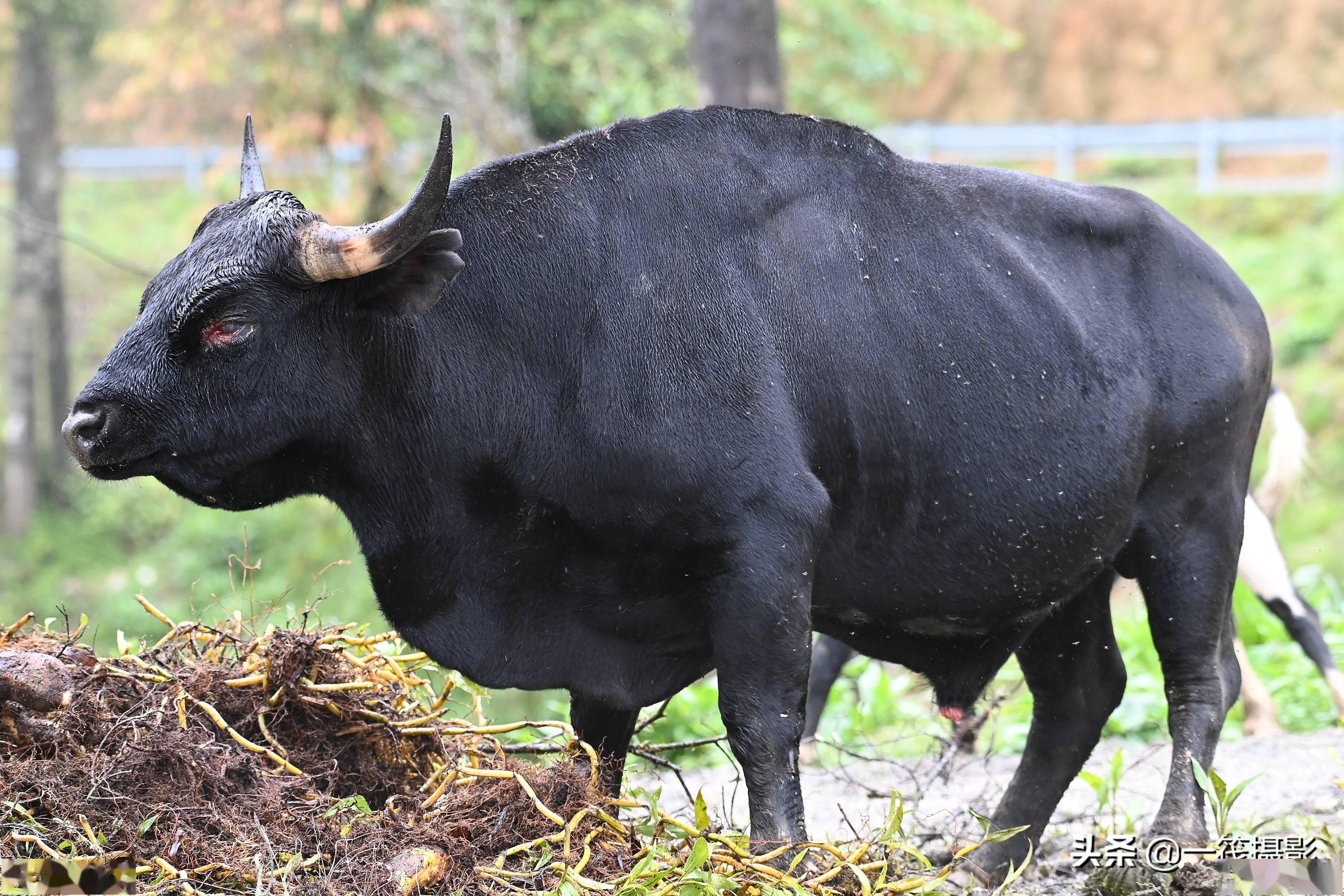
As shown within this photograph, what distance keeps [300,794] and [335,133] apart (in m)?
11.7

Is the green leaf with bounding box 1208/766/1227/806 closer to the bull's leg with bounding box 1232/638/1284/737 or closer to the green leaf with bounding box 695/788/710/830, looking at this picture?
the green leaf with bounding box 695/788/710/830

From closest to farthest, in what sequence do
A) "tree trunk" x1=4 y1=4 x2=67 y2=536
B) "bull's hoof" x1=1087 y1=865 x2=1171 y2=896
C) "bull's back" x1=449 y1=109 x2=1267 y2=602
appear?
"bull's back" x1=449 y1=109 x2=1267 y2=602, "bull's hoof" x1=1087 y1=865 x2=1171 y2=896, "tree trunk" x1=4 y1=4 x2=67 y2=536

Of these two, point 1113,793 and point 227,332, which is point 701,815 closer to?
point 227,332

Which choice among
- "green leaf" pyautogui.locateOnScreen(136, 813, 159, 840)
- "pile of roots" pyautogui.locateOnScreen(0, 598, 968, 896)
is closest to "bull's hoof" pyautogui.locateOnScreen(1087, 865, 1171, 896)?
"pile of roots" pyautogui.locateOnScreen(0, 598, 968, 896)

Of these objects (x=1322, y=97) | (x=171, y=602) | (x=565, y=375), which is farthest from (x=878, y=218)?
(x=1322, y=97)

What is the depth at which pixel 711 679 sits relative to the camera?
9695 millimetres

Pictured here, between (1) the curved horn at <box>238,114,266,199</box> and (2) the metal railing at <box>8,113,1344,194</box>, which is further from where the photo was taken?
(2) the metal railing at <box>8,113,1344,194</box>

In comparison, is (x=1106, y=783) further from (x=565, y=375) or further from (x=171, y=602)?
(x=171, y=602)

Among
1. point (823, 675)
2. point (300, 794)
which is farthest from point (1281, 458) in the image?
point (300, 794)

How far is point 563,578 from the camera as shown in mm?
4027

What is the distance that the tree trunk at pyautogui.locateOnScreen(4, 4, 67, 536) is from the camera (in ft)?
56.9

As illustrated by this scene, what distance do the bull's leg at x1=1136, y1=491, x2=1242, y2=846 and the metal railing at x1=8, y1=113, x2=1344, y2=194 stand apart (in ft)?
52.2

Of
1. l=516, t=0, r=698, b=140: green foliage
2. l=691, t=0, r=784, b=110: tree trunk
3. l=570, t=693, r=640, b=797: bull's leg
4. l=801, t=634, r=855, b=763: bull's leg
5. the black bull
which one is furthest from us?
l=516, t=0, r=698, b=140: green foliage

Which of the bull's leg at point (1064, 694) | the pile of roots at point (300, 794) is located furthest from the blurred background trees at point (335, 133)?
the pile of roots at point (300, 794)
